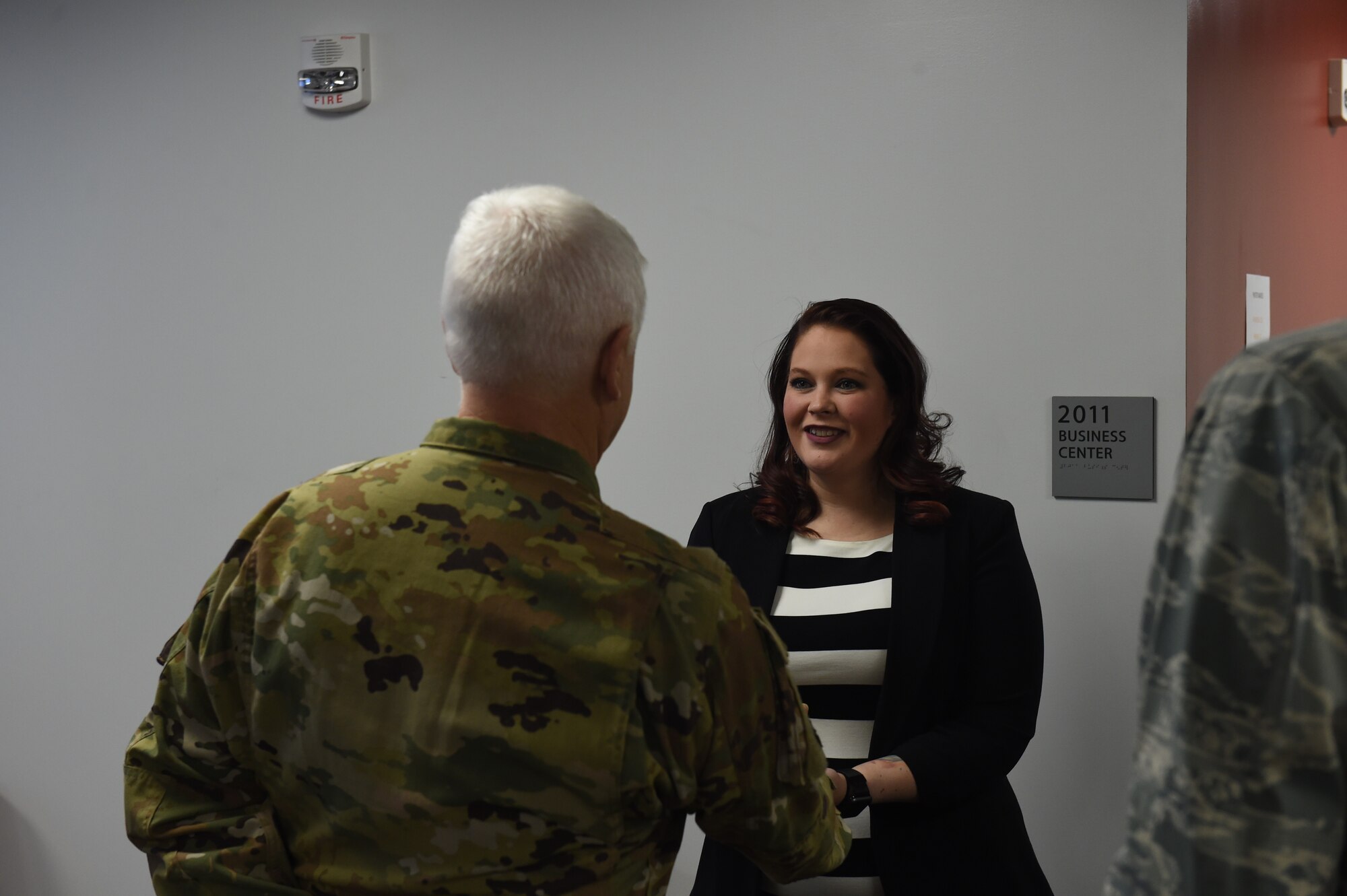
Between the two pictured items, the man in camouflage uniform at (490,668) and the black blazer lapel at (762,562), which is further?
the black blazer lapel at (762,562)

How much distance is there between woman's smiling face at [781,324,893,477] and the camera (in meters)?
1.95

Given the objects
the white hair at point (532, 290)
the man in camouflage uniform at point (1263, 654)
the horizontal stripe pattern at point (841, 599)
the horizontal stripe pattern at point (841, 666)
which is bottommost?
the horizontal stripe pattern at point (841, 666)

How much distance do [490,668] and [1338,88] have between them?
3.03 m

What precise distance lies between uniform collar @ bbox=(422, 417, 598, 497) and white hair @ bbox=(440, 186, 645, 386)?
49 mm

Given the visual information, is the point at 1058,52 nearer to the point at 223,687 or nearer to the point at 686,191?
the point at 686,191

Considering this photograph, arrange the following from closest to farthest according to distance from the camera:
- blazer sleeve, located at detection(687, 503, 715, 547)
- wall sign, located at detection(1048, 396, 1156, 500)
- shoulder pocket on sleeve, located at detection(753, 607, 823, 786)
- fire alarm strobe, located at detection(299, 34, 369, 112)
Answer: shoulder pocket on sleeve, located at detection(753, 607, 823, 786) → blazer sleeve, located at detection(687, 503, 715, 547) → wall sign, located at detection(1048, 396, 1156, 500) → fire alarm strobe, located at detection(299, 34, 369, 112)

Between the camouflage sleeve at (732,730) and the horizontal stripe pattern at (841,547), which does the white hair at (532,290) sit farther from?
the horizontal stripe pattern at (841,547)

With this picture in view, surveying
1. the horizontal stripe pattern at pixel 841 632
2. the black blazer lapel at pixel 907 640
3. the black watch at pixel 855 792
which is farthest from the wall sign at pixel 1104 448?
the black watch at pixel 855 792

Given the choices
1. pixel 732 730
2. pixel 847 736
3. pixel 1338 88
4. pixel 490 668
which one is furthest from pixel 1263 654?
pixel 1338 88

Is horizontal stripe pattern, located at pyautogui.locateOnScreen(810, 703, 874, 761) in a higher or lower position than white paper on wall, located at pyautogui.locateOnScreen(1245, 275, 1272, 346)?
lower

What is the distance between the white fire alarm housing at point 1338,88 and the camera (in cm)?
293

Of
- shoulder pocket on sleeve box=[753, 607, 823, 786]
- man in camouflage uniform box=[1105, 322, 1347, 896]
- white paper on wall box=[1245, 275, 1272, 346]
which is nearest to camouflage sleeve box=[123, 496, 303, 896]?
shoulder pocket on sleeve box=[753, 607, 823, 786]

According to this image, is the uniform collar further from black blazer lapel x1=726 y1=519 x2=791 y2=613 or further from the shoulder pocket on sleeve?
black blazer lapel x1=726 y1=519 x2=791 y2=613

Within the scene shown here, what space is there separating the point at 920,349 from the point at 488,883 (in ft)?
5.46
